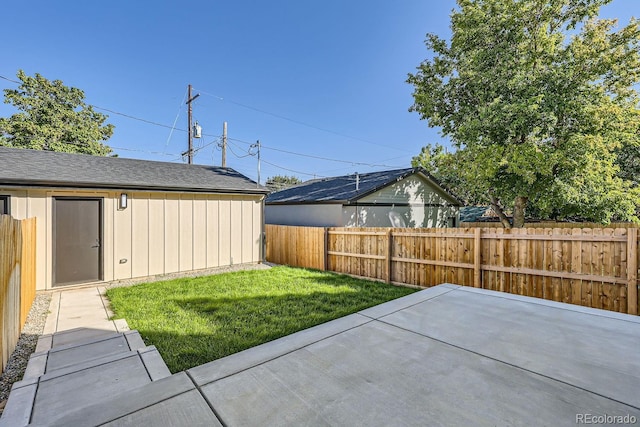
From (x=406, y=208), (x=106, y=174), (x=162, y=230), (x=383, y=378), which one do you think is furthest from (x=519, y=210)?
(x=106, y=174)

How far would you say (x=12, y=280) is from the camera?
3.61m

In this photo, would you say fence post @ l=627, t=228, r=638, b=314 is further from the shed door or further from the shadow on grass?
the shed door

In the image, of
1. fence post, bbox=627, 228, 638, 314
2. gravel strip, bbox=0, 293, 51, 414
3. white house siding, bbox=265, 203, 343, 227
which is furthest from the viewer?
white house siding, bbox=265, 203, 343, 227

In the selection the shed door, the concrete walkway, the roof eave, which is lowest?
the concrete walkway

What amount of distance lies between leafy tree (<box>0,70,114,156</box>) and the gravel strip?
2181 centimetres

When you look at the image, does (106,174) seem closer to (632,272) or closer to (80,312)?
(80,312)

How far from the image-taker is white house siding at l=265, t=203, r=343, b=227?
1162 cm

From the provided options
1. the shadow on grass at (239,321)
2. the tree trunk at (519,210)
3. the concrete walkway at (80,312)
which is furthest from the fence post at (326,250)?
the tree trunk at (519,210)

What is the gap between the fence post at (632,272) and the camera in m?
4.49

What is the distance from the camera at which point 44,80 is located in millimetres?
22578

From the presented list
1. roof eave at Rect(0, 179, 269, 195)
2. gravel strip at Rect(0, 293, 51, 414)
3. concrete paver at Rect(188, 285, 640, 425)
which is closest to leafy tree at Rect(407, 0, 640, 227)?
concrete paver at Rect(188, 285, 640, 425)

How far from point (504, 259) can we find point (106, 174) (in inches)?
381

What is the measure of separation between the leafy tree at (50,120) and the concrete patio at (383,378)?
2551cm

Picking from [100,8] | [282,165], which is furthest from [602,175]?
[282,165]
